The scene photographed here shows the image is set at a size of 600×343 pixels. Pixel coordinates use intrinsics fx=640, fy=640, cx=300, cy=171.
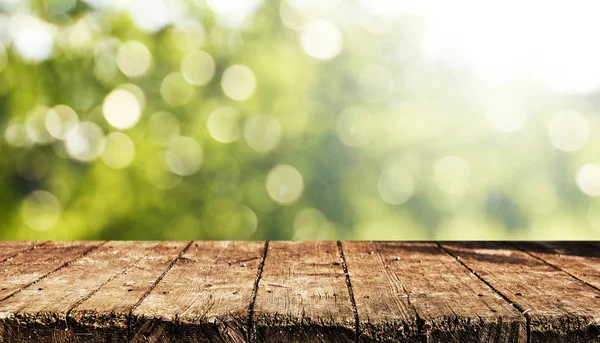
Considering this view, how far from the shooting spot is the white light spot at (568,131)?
10.7 feet

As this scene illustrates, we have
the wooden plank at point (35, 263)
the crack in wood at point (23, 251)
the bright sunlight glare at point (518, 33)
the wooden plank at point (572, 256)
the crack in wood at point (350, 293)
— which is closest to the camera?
the crack in wood at point (350, 293)

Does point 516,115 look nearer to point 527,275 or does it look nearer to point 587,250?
point 587,250

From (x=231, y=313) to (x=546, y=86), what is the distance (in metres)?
2.74

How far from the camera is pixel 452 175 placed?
10.8 ft

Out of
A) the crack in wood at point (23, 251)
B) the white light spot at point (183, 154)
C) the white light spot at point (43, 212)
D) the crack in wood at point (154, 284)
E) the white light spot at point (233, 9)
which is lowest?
the white light spot at point (43, 212)

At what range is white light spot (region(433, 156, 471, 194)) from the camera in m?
3.29

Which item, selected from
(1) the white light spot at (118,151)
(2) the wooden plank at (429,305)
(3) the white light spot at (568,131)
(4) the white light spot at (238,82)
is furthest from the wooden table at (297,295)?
(3) the white light spot at (568,131)

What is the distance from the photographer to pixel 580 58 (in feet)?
10.5

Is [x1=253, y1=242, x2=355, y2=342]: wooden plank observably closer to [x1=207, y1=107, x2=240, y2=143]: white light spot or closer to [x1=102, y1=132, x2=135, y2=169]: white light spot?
[x1=207, y1=107, x2=240, y2=143]: white light spot

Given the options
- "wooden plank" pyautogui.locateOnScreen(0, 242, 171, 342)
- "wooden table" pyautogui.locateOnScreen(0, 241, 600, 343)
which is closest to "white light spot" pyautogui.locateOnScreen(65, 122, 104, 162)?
"wooden table" pyautogui.locateOnScreen(0, 241, 600, 343)

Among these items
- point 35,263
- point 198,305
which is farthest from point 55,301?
point 35,263

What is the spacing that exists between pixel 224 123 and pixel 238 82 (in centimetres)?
23

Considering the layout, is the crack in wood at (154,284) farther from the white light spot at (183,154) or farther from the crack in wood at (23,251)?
the white light spot at (183,154)

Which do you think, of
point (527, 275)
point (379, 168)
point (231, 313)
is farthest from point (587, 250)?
point (379, 168)
